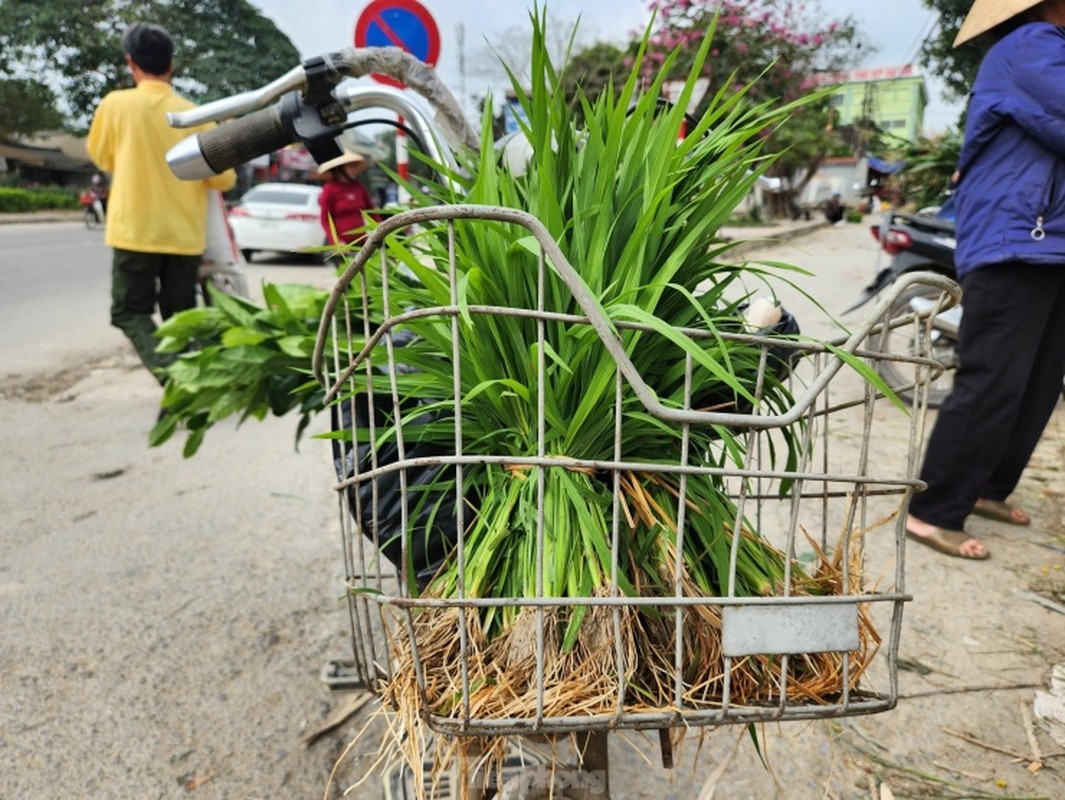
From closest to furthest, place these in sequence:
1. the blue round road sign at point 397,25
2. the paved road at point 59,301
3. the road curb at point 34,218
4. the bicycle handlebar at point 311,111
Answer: the bicycle handlebar at point 311,111
the blue round road sign at point 397,25
the paved road at point 59,301
the road curb at point 34,218

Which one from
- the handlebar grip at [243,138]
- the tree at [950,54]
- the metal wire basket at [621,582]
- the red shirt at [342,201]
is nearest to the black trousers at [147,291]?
the red shirt at [342,201]

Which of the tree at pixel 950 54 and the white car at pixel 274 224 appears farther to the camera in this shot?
the tree at pixel 950 54

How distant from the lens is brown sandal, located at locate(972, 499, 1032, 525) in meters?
2.96

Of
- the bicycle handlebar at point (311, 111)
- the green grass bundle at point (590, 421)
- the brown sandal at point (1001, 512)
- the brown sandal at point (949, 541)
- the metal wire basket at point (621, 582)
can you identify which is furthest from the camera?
the brown sandal at point (1001, 512)

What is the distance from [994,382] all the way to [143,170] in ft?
12.0

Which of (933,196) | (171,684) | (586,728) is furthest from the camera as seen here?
(933,196)

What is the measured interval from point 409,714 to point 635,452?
1.49ft

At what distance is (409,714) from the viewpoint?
3.29 ft

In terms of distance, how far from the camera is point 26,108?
37.7 metres

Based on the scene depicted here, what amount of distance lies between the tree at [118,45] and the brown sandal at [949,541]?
2343 centimetres

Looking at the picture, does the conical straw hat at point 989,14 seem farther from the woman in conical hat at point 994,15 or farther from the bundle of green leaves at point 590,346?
the bundle of green leaves at point 590,346

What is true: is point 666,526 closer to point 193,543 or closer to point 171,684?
point 171,684

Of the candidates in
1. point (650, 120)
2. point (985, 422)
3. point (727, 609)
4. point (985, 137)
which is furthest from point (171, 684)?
point (985, 137)

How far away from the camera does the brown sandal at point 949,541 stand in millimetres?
2695
